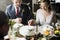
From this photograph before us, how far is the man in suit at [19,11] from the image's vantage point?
1.50 metres

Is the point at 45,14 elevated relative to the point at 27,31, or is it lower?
elevated

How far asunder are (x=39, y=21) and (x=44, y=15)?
0.05m

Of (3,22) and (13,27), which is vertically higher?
(3,22)

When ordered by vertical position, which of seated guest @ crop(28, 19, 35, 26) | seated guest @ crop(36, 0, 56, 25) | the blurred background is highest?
the blurred background

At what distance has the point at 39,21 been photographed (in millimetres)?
1511

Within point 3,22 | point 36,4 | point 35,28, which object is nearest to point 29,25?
point 35,28

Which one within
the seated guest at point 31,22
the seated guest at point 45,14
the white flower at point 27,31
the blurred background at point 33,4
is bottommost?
the white flower at point 27,31

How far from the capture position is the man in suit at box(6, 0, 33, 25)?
1.50 metres

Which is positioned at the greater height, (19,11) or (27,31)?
(19,11)

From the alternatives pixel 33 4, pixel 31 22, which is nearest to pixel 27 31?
pixel 31 22

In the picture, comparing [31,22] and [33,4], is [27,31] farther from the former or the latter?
[33,4]

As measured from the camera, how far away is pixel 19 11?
1.53 meters

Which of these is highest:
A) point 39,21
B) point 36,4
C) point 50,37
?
point 36,4

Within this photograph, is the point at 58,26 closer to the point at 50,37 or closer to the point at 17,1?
the point at 50,37
